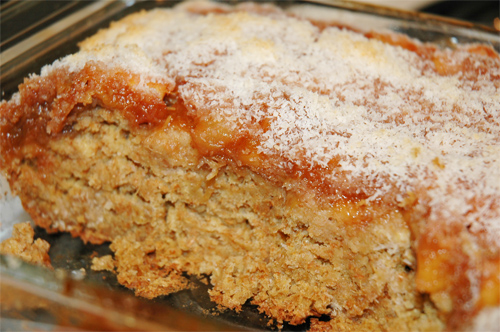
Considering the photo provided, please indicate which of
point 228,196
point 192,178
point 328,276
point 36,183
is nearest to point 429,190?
point 328,276

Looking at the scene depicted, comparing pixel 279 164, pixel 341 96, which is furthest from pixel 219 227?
pixel 341 96

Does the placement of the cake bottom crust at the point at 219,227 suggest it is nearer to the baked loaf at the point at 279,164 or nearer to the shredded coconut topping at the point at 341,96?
the baked loaf at the point at 279,164

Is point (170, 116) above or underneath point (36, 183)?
above

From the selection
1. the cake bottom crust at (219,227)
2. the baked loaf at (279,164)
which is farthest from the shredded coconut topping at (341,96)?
the cake bottom crust at (219,227)

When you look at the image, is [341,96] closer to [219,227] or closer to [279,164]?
[279,164]

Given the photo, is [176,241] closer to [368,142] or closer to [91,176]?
[91,176]

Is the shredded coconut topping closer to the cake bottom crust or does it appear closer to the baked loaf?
the baked loaf
